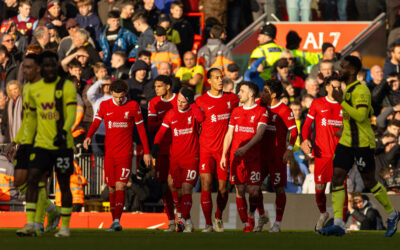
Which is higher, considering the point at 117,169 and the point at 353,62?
the point at 353,62

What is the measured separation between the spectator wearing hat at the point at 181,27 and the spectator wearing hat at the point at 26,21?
11.1 feet

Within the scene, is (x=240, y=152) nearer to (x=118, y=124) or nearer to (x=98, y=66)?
(x=118, y=124)

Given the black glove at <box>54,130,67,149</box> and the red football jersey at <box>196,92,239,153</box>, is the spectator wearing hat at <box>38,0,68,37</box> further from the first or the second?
the black glove at <box>54,130,67,149</box>

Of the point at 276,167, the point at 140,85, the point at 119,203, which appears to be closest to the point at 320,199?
the point at 276,167

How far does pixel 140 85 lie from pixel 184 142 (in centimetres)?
432

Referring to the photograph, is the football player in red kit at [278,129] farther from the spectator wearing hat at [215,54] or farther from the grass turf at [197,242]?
the spectator wearing hat at [215,54]

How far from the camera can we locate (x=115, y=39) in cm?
2409

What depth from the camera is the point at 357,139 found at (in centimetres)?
1434

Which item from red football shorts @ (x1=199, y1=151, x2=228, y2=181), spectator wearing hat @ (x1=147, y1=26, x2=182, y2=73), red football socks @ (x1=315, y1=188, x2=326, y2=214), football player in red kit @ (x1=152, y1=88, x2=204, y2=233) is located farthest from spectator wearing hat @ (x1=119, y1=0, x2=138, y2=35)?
red football socks @ (x1=315, y1=188, x2=326, y2=214)

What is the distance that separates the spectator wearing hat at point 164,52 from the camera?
75.4ft

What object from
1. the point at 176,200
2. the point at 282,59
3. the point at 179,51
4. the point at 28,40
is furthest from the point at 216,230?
the point at 28,40

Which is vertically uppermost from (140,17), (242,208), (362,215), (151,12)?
(151,12)

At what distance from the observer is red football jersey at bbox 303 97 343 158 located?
17.0 m

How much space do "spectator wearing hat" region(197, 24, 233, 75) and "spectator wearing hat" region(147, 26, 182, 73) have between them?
1.80 ft
